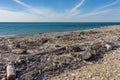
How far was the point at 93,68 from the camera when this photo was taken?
35.1 ft

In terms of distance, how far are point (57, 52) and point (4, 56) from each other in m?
3.83

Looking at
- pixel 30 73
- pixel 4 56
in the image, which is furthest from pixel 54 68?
pixel 4 56

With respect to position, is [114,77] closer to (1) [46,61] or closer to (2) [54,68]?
(2) [54,68]

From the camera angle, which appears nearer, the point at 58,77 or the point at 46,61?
the point at 58,77

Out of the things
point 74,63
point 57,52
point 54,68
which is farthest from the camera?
point 57,52

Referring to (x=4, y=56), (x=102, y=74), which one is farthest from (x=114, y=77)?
(x=4, y=56)

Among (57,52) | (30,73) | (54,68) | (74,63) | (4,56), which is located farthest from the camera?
(57,52)

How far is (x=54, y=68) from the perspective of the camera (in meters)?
10.6

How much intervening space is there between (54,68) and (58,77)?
1120 mm

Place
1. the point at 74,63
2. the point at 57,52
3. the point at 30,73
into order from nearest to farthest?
the point at 30,73
the point at 74,63
the point at 57,52

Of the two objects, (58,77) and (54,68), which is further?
(54,68)

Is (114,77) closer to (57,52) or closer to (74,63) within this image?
(74,63)

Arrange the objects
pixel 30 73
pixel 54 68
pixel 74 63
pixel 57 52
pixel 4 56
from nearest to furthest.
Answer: pixel 30 73, pixel 54 68, pixel 74 63, pixel 4 56, pixel 57 52

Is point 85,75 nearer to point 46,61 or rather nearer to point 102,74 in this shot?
point 102,74
